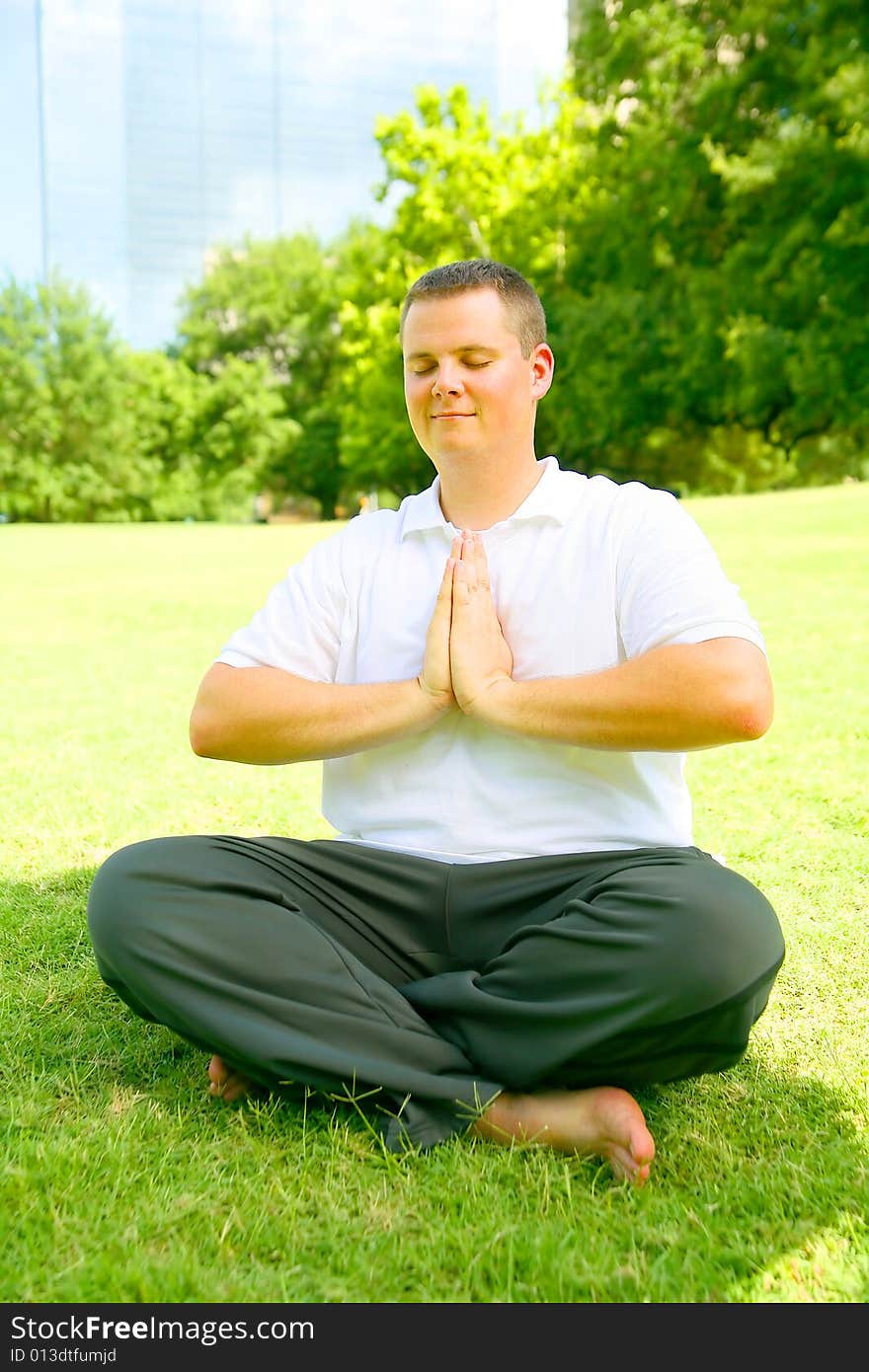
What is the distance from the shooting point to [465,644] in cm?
231

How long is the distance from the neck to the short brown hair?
0.86ft

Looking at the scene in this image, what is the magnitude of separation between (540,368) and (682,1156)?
1595 millimetres

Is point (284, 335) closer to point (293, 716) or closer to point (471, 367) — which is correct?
point (471, 367)

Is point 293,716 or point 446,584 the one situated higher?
point 446,584

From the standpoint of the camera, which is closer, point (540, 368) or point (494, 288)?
point (494, 288)

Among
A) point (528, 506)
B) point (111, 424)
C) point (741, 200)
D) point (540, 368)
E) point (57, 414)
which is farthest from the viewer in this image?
point (111, 424)

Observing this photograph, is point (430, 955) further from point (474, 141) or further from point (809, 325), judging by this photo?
point (474, 141)

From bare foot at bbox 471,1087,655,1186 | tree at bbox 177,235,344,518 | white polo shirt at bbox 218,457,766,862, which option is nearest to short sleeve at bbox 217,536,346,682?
white polo shirt at bbox 218,457,766,862

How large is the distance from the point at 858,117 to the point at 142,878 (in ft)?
69.1

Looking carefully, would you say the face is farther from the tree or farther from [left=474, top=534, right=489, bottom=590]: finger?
the tree

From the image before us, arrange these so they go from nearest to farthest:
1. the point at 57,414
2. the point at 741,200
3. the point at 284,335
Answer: the point at 741,200, the point at 57,414, the point at 284,335

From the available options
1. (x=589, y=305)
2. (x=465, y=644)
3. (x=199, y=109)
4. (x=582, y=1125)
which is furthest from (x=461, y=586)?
(x=199, y=109)

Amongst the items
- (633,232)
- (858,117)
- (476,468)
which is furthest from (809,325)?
(476,468)

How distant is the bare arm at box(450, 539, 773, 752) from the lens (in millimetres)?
2146
